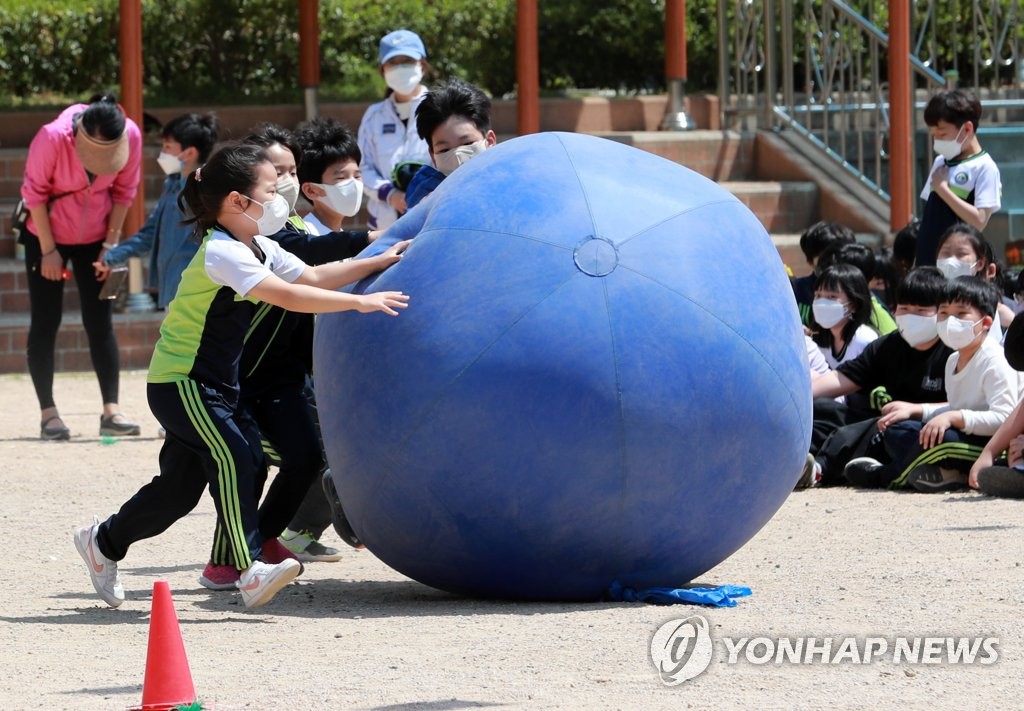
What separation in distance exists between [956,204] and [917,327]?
1602mm

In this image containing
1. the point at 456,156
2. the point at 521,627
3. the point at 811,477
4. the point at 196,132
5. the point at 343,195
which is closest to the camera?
the point at 521,627

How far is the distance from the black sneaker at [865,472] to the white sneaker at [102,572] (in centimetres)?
380

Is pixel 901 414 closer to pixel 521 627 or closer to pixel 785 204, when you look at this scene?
pixel 521 627

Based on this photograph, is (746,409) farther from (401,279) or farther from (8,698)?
(8,698)

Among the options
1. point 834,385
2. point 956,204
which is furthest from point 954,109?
point 834,385

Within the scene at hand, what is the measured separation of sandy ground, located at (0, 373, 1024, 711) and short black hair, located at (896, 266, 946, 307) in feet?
3.31

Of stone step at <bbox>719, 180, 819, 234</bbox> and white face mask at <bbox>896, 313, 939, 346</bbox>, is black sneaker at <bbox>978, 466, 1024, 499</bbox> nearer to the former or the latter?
white face mask at <bbox>896, 313, 939, 346</bbox>

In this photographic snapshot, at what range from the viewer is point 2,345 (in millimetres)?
12945

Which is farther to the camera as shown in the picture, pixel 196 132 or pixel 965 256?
pixel 196 132

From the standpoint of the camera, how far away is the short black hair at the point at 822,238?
10242 mm

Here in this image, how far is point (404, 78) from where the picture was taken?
9961 millimetres

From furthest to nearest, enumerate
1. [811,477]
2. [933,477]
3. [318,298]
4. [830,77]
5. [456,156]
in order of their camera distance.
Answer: [830,77]
[811,477]
[933,477]
[456,156]
[318,298]

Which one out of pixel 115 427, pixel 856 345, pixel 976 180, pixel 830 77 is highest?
pixel 830 77

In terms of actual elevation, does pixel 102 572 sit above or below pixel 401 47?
below
